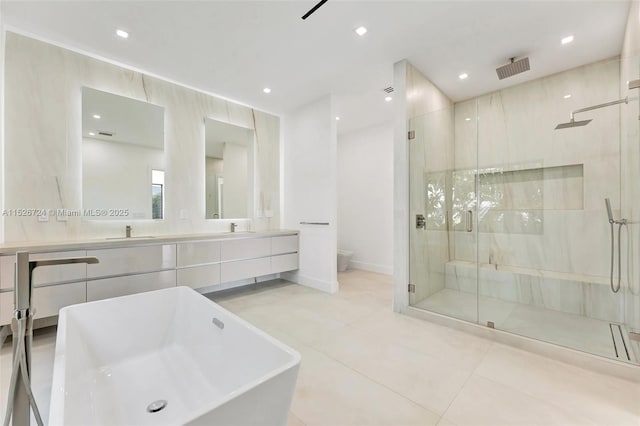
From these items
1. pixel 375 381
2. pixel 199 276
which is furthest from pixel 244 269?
pixel 375 381

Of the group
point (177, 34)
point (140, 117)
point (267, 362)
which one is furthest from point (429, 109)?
point (140, 117)

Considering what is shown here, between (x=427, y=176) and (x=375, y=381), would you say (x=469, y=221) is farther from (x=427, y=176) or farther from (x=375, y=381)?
(x=375, y=381)

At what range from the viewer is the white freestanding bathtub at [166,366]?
104 cm

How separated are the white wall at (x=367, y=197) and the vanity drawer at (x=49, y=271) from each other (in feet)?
14.0

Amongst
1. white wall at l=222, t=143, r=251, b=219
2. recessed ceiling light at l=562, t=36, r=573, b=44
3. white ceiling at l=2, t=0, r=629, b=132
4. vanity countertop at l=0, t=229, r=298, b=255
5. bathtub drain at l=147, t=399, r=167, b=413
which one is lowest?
bathtub drain at l=147, t=399, r=167, b=413

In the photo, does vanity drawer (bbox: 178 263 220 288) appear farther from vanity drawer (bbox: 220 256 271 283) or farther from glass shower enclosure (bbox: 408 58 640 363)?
glass shower enclosure (bbox: 408 58 640 363)

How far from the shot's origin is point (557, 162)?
2.99 m

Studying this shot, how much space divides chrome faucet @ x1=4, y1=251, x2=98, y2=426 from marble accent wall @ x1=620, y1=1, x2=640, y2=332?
3.53 metres

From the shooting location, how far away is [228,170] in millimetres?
4055

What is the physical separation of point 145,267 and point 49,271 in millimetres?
725

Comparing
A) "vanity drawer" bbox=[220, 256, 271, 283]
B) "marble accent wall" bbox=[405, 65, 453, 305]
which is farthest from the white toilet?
"marble accent wall" bbox=[405, 65, 453, 305]

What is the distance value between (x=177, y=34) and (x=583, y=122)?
4274 millimetres

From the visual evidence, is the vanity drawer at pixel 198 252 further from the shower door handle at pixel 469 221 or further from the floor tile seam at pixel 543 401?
the shower door handle at pixel 469 221

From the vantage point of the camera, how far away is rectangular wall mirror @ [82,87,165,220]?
113 inches
